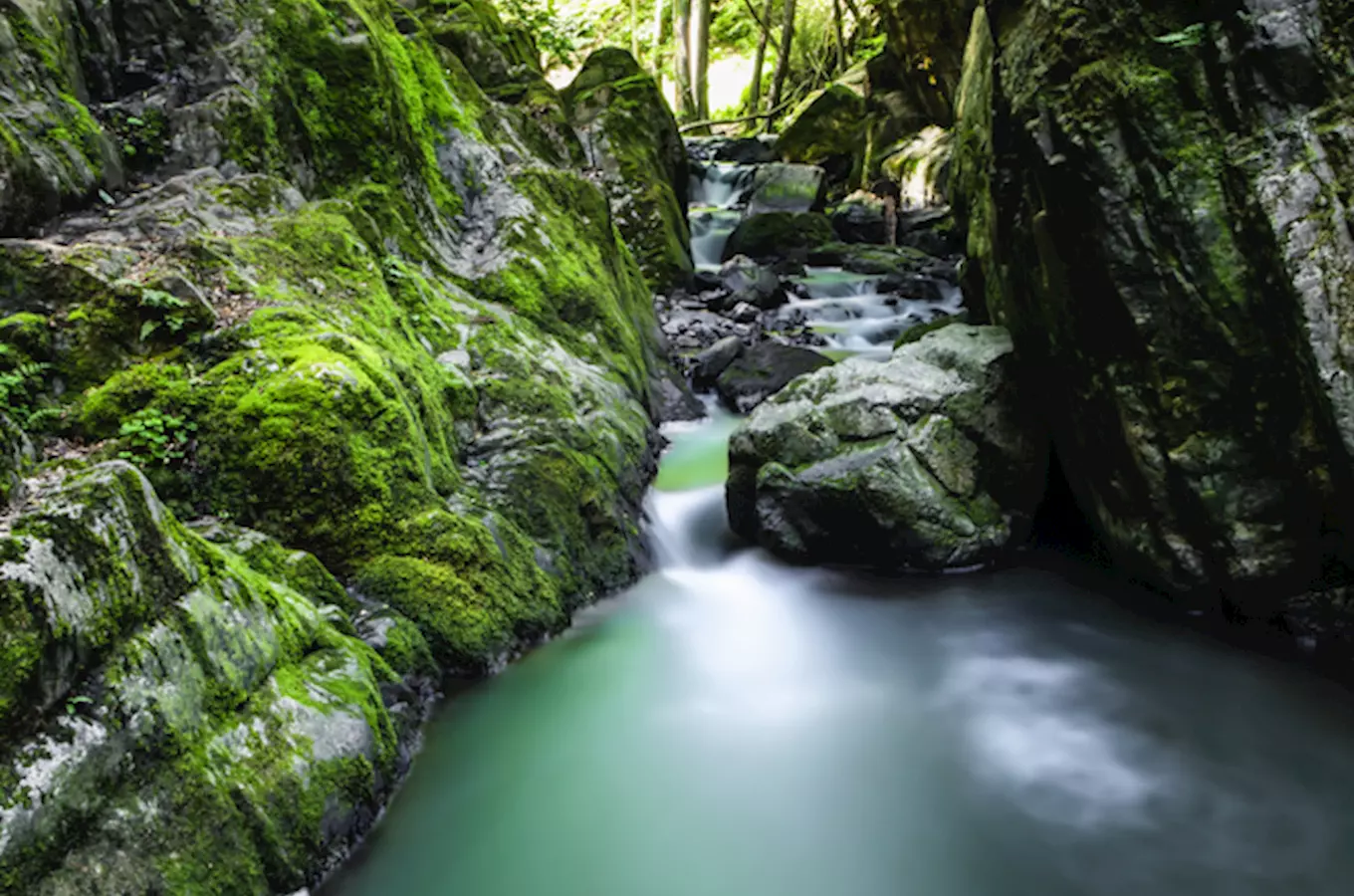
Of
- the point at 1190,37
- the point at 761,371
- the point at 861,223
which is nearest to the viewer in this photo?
the point at 1190,37

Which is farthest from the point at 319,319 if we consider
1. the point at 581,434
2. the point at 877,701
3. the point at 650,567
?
the point at 877,701

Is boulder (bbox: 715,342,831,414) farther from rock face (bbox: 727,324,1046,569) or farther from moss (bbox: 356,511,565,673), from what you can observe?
moss (bbox: 356,511,565,673)

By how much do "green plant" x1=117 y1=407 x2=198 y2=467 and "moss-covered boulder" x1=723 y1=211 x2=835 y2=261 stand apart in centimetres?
1497

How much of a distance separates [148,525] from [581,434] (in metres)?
3.88

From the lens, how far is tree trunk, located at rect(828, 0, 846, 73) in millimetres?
26086

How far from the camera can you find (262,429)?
4.34 metres

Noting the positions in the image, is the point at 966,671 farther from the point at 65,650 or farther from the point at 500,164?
the point at 500,164

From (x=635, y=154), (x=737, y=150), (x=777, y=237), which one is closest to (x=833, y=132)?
(x=737, y=150)

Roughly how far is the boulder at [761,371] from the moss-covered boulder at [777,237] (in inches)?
271

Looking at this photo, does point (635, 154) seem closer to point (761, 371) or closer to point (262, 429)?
point (761, 371)

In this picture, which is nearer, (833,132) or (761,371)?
(761,371)

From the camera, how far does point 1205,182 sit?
4.63 m

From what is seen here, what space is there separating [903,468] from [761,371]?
16.4ft

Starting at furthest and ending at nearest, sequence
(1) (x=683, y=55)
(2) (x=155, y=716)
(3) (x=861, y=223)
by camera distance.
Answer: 1. (1) (x=683, y=55)
2. (3) (x=861, y=223)
3. (2) (x=155, y=716)
